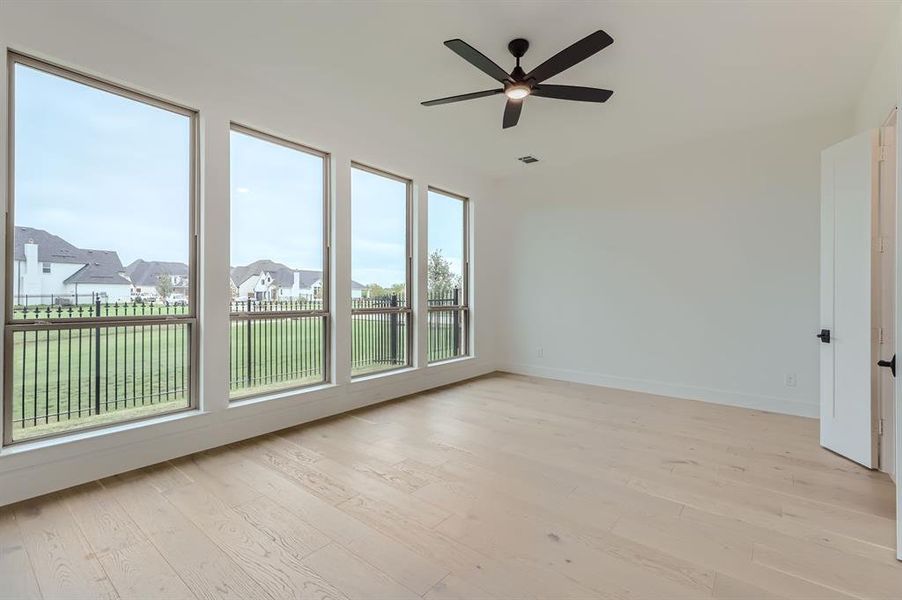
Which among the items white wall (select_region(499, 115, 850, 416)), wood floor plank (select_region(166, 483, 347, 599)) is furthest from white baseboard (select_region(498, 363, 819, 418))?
wood floor plank (select_region(166, 483, 347, 599))

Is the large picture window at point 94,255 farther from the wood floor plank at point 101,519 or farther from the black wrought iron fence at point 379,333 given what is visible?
the black wrought iron fence at point 379,333

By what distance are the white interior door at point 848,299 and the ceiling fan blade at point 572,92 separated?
75.1 inches

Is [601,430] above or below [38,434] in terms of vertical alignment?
below

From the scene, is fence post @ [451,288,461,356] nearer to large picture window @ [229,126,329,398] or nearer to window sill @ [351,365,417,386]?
window sill @ [351,365,417,386]

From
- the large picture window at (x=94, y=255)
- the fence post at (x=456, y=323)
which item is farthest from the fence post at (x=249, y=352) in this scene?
the fence post at (x=456, y=323)

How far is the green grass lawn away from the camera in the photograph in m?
2.54

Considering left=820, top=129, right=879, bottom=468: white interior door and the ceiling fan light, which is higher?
the ceiling fan light

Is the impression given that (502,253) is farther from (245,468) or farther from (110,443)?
(110,443)

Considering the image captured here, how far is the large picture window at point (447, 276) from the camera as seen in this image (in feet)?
18.0

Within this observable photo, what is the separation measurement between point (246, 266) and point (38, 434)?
1.72 meters

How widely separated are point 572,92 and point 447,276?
3.21m

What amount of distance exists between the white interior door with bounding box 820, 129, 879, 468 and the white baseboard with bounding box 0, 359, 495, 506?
13.4 feet

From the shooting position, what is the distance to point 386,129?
4.36m

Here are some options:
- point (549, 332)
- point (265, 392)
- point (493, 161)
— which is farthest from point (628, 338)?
point (265, 392)
